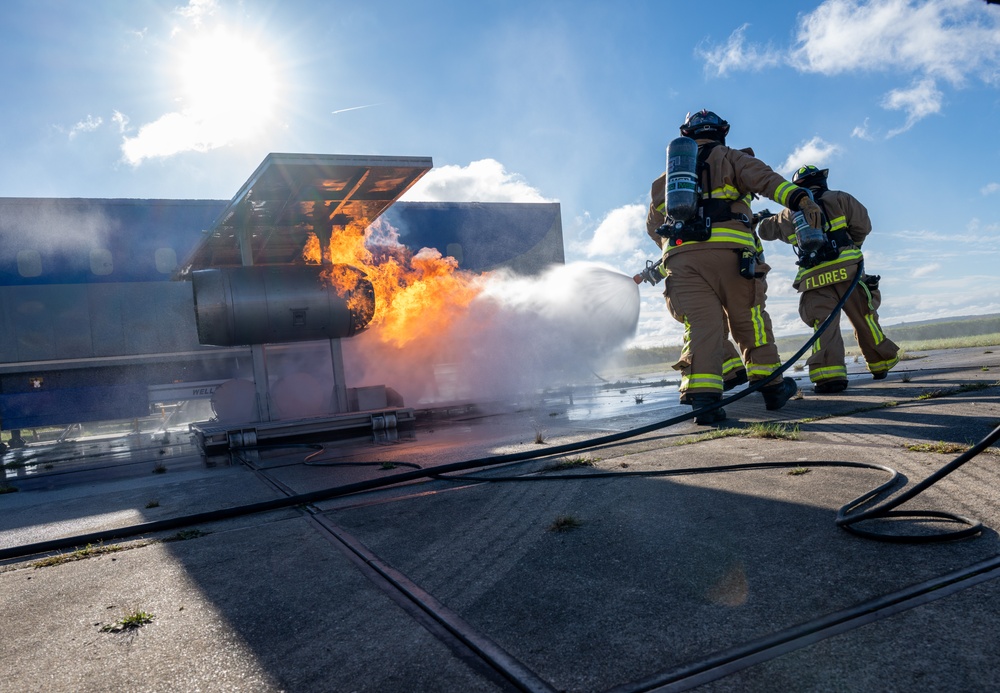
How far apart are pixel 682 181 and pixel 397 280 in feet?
18.4

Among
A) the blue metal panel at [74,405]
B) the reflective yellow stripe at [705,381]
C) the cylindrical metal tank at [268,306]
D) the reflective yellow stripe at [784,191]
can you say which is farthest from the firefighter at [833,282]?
the blue metal panel at [74,405]

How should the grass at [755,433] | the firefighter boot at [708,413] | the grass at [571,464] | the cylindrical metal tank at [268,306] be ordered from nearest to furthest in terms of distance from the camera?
the grass at [571,464] → the grass at [755,433] → the firefighter boot at [708,413] → the cylindrical metal tank at [268,306]

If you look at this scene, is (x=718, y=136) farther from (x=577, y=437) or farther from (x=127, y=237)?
(x=127, y=237)

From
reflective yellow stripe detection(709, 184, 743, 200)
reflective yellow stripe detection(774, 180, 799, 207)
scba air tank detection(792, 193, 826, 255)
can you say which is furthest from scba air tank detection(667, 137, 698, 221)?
Result: scba air tank detection(792, 193, 826, 255)

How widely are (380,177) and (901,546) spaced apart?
21.5 feet

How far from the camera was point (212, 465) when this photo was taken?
6066 millimetres

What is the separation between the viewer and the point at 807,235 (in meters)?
5.25

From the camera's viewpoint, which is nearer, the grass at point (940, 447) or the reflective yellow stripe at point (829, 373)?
the grass at point (940, 447)

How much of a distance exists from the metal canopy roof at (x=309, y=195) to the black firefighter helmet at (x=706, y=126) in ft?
9.77

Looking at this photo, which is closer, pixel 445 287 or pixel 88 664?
pixel 88 664

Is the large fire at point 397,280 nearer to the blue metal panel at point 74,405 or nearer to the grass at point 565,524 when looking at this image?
the blue metal panel at point 74,405

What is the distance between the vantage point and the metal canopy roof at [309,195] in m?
6.92

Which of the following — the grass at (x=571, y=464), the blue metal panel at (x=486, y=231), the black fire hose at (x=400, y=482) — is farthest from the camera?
the blue metal panel at (x=486, y=231)

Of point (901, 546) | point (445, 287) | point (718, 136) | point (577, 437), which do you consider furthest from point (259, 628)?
point (445, 287)
